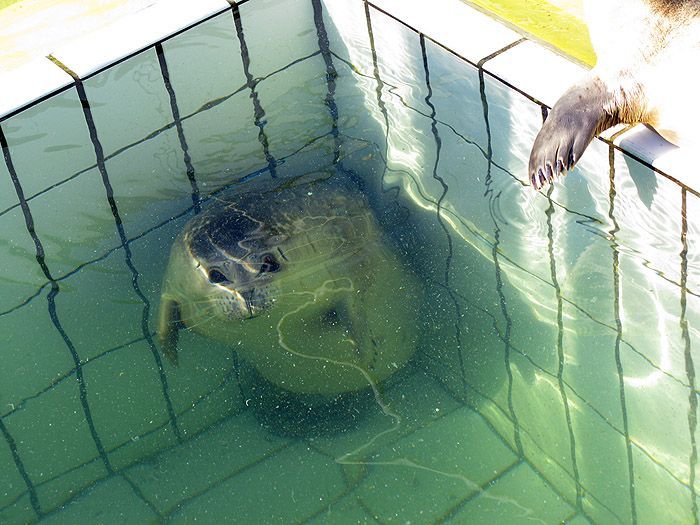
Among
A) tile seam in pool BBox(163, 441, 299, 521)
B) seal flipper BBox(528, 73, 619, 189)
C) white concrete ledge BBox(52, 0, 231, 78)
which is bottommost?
tile seam in pool BBox(163, 441, 299, 521)

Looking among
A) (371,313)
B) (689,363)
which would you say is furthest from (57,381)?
(689,363)

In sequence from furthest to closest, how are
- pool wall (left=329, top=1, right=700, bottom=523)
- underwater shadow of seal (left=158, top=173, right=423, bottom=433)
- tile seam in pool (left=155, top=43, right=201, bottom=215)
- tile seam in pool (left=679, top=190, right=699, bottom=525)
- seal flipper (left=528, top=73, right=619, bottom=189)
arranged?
tile seam in pool (left=155, top=43, right=201, bottom=215) → underwater shadow of seal (left=158, top=173, right=423, bottom=433) → seal flipper (left=528, top=73, right=619, bottom=189) → pool wall (left=329, top=1, right=700, bottom=523) → tile seam in pool (left=679, top=190, right=699, bottom=525)

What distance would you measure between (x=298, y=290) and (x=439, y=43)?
1177 millimetres

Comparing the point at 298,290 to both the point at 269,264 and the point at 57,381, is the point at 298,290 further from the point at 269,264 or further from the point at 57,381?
the point at 57,381

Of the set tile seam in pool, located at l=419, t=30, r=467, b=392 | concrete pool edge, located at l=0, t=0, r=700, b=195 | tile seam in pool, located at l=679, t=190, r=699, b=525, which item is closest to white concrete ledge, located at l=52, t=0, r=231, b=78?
concrete pool edge, located at l=0, t=0, r=700, b=195

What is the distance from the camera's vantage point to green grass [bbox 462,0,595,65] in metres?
3.76

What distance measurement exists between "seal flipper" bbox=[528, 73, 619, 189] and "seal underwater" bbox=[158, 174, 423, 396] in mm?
673

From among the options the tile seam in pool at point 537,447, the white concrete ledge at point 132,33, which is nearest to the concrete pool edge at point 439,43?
the white concrete ledge at point 132,33

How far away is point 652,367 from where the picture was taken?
3.29 metres

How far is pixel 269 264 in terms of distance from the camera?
147 inches

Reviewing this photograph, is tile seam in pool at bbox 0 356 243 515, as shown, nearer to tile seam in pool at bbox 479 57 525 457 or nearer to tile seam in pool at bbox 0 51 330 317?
tile seam in pool at bbox 0 51 330 317

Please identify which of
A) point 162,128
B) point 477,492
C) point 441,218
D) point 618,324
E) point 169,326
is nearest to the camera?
point 477,492

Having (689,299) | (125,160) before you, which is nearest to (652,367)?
(689,299)

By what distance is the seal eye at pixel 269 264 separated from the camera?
3.71m
